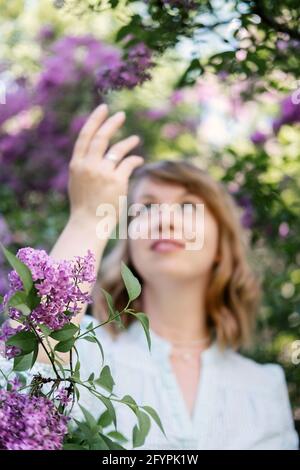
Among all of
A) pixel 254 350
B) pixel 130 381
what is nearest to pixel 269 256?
pixel 254 350

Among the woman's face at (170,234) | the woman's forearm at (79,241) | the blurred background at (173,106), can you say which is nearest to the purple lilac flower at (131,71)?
the blurred background at (173,106)

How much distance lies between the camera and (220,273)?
185cm

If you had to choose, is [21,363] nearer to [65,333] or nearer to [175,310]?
[65,333]

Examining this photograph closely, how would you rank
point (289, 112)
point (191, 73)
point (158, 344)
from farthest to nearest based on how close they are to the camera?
point (289, 112), point (158, 344), point (191, 73)

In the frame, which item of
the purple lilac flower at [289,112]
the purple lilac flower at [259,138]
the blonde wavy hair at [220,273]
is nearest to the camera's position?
the blonde wavy hair at [220,273]

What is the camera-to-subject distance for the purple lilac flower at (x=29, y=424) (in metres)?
0.59

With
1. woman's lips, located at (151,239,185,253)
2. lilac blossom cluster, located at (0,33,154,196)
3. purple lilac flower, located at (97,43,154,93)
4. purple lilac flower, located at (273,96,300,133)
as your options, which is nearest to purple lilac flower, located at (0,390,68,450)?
purple lilac flower, located at (97,43,154,93)

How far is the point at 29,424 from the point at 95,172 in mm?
668

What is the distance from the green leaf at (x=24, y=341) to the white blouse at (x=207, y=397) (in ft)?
2.48

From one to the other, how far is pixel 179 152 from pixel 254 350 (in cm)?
89

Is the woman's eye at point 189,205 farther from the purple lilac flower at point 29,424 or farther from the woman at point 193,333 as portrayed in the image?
the purple lilac flower at point 29,424

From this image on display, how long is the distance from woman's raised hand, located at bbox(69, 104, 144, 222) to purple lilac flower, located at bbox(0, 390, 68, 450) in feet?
1.87

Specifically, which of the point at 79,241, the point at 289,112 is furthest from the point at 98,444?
the point at 289,112

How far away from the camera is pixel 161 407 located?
1.56 meters
